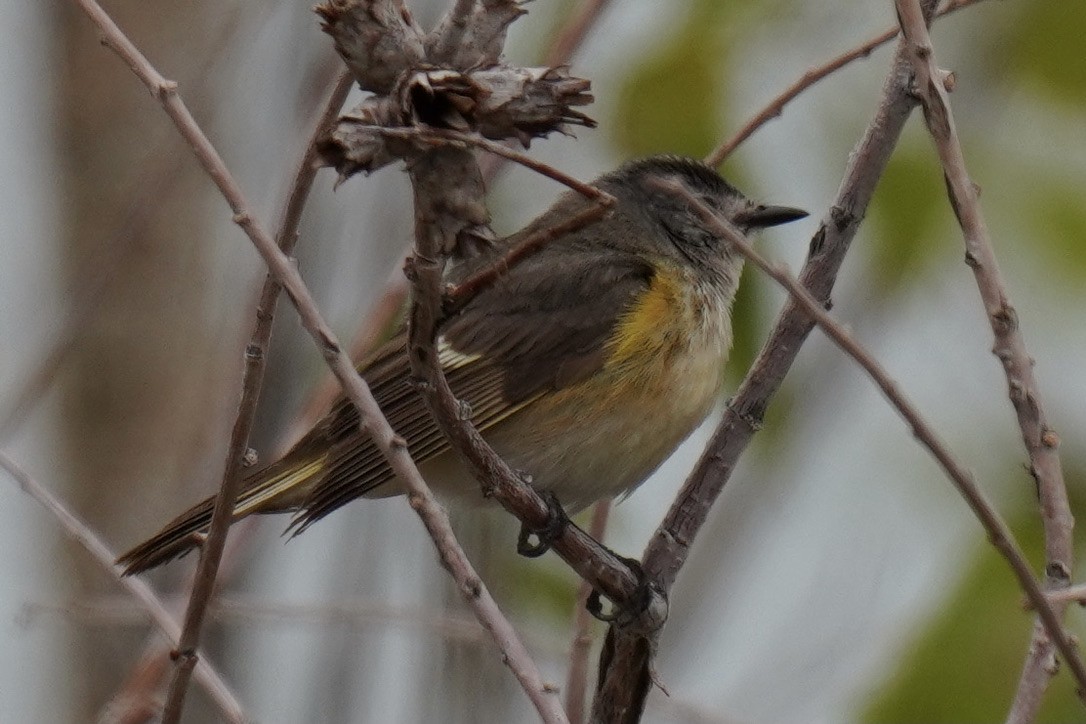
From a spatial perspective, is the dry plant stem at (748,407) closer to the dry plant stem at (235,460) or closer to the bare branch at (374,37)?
the dry plant stem at (235,460)

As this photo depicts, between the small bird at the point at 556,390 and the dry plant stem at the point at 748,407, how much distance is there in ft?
1.95

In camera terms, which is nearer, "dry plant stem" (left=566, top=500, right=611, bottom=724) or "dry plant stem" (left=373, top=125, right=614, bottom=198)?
"dry plant stem" (left=373, top=125, right=614, bottom=198)

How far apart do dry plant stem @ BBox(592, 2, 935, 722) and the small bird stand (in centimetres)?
60

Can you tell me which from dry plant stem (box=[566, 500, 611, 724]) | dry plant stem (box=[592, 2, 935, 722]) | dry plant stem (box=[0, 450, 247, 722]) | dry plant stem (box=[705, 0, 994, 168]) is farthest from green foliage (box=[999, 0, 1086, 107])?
dry plant stem (box=[0, 450, 247, 722])

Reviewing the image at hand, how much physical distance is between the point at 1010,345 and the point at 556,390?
71.4 inches

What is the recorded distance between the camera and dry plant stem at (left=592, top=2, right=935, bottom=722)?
2959 millimetres

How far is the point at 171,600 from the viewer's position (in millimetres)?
3955

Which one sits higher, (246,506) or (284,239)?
(284,239)

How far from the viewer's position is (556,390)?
12.9ft

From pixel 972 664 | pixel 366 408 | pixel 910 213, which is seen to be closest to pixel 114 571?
pixel 366 408

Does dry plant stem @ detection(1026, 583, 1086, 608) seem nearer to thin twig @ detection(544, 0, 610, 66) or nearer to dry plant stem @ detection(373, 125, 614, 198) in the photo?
dry plant stem @ detection(373, 125, 614, 198)

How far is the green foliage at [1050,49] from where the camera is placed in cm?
355

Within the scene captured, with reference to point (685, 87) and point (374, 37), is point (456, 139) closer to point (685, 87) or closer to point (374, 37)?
point (374, 37)

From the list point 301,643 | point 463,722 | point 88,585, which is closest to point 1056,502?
point 463,722
